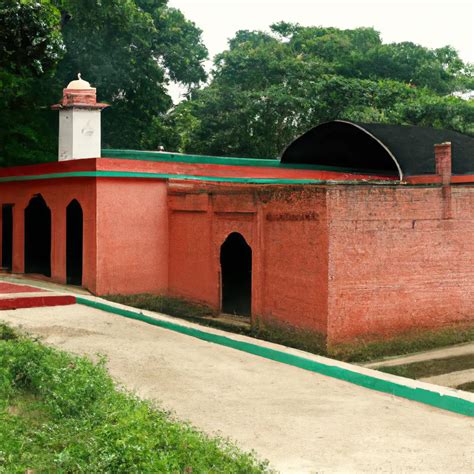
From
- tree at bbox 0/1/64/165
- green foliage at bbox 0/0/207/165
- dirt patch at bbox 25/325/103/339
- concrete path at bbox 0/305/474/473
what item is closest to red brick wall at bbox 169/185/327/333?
concrete path at bbox 0/305/474/473

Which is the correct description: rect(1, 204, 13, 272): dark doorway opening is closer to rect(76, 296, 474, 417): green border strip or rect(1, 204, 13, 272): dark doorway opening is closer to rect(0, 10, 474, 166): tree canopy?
rect(0, 10, 474, 166): tree canopy

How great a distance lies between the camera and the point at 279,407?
8.25m

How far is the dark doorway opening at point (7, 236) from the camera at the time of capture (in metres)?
19.1

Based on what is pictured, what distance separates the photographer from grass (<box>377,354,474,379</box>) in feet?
34.7

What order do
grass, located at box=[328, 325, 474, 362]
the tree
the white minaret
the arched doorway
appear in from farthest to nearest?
the white minaret, the arched doorway, the tree, grass, located at box=[328, 325, 474, 362]

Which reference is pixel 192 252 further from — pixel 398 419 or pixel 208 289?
pixel 398 419

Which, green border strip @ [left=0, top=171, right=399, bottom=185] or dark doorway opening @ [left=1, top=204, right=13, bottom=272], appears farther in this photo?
dark doorway opening @ [left=1, top=204, right=13, bottom=272]

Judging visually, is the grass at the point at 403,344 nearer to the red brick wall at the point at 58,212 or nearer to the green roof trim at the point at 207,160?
the red brick wall at the point at 58,212

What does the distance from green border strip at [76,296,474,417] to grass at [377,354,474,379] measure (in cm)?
111

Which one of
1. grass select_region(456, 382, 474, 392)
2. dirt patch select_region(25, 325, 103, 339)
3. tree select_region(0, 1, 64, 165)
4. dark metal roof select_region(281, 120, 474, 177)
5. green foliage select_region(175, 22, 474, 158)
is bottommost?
grass select_region(456, 382, 474, 392)

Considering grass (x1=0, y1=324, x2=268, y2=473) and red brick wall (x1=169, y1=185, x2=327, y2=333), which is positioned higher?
red brick wall (x1=169, y1=185, x2=327, y2=333)

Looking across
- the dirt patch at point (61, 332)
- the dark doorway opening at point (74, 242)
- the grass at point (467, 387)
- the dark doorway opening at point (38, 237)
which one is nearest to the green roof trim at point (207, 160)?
the dark doorway opening at point (74, 242)

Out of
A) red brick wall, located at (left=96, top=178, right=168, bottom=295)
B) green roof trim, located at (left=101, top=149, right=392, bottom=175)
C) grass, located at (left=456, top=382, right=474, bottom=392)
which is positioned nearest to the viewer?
grass, located at (left=456, top=382, right=474, bottom=392)

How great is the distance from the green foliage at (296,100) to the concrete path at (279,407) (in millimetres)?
19928
